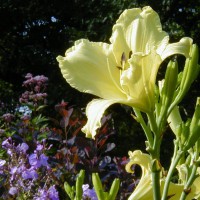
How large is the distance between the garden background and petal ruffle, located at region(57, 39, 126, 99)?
22.3 feet

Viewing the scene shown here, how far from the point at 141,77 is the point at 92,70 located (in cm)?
9

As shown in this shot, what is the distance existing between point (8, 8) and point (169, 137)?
389 cm

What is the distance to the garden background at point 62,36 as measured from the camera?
28.2 ft

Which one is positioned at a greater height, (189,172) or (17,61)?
(189,172)

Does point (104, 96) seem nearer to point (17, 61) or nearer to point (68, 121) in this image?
point (68, 121)

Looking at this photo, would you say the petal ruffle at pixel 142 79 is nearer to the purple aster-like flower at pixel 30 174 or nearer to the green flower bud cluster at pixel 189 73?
the green flower bud cluster at pixel 189 73

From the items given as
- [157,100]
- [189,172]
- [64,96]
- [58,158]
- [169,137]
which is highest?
[157,100]

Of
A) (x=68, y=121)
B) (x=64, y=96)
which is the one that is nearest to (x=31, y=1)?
(x=64, y=96)

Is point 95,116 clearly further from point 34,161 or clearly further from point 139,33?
point 34,161

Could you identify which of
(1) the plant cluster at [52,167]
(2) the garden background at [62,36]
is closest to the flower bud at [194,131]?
(1) the plant cluster at [52,167]

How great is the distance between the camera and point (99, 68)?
3.29 ft

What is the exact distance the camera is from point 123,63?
0.99 meters

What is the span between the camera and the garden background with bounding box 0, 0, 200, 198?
8.59 meters

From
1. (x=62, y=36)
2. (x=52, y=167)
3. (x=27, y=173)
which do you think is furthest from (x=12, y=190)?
(x=62, y=36)
